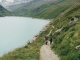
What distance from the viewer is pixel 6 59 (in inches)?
1387

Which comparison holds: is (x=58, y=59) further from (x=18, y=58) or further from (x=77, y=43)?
(x=18, y=58)

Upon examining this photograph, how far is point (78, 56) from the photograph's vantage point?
28.1m

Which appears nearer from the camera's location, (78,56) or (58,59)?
(78,56)

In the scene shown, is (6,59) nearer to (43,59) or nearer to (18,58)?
(18,58)

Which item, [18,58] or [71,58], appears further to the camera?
[18,58]

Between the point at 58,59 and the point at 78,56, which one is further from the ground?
the point at 78,56

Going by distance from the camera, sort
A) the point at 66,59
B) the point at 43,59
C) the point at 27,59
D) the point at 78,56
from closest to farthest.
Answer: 1. the point at 78,56
2. the point at 66,59
3. the point at 27,59
4. the point at 43,59

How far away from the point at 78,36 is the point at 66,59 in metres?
9.40

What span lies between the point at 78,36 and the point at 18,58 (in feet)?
37.0

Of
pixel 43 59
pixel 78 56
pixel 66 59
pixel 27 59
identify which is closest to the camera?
pixel 78 56

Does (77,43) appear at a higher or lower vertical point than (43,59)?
higher

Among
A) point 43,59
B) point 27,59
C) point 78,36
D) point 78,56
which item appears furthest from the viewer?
point 78,36

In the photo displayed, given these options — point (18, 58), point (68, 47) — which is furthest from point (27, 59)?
point (68, 47)

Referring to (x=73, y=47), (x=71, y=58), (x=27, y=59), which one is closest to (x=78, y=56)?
(x=71, y=58)
